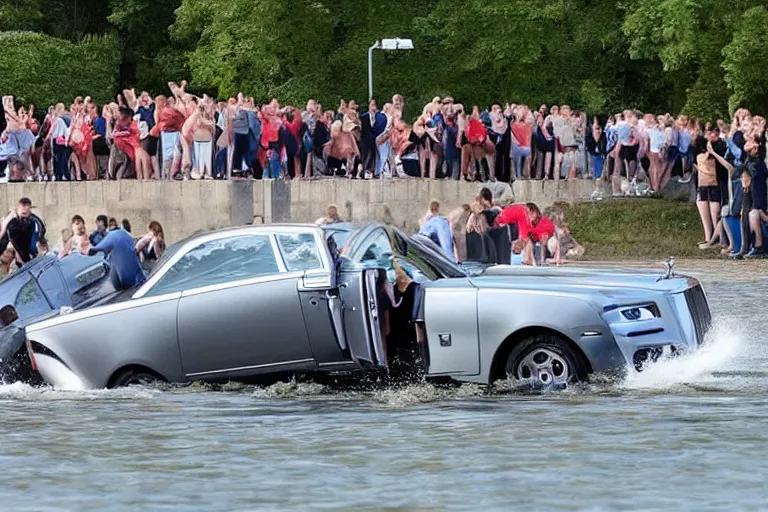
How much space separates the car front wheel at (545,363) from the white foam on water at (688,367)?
392mm

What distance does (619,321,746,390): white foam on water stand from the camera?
15320 millimetres

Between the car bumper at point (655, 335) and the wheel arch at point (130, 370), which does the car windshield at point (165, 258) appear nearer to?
the wheel arch at point (130, 370)

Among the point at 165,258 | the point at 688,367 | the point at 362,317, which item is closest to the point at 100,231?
the point at 165,258

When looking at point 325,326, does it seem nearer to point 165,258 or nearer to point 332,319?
point 332,319

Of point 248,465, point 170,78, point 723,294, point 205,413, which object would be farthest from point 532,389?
point 170,78

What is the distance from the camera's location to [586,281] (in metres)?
15.4

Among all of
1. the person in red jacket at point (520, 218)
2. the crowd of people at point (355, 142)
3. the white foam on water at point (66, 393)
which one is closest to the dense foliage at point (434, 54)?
the crowd of people at point (355, 142)

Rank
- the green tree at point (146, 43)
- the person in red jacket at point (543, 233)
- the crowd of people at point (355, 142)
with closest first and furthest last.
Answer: the person in red jacket at point (543, 233), the crowd of people at point (355, 142), the green tree at point (146, 43)

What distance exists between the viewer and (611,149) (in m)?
36.3

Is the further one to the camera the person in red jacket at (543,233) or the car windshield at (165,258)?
the person in red jacket at (543,233)

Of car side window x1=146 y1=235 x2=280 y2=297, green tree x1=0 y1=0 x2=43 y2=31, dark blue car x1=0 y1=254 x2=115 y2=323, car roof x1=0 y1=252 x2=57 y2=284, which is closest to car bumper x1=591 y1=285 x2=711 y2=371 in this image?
car side window x1=146 y1=235 x2=280 y2=297

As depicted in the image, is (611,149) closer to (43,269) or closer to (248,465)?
(43,269)

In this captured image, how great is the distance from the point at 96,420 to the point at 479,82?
1537 inches

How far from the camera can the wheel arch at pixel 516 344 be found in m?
15.1
